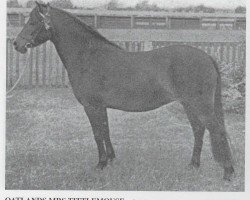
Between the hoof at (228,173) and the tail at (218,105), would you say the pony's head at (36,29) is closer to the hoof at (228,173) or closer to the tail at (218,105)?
the tail at (218,105)

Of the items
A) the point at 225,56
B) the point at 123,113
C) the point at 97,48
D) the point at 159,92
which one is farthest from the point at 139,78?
the point at 225,56

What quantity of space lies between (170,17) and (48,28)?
1.30m

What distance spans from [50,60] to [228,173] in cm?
225

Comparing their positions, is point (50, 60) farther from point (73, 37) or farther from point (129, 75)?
point (129, 75)

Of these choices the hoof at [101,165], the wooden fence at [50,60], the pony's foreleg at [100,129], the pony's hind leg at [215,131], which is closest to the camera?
the pony's hind leg at [215,131]

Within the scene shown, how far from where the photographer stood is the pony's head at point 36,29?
10.9ft

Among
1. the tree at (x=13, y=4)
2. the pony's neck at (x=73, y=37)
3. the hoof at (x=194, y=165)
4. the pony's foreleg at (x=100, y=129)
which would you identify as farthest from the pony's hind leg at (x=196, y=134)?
the tree at (x=13, y=4)

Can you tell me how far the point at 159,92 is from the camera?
3.29 meters

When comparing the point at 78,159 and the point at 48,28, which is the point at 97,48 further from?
the point at 78,159

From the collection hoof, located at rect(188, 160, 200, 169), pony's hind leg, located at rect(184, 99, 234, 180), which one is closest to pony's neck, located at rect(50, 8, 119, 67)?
pony's hind leg, located at rect(184, 99, 234, 180)

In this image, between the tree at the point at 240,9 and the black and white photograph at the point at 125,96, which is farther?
the tree at the point at 240,9

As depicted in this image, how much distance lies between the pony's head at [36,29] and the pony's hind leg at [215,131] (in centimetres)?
145

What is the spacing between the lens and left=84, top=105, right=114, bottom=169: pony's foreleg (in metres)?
3.33

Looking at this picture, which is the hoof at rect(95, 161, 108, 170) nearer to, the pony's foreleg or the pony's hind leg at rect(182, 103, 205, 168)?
the pony's foreleg
